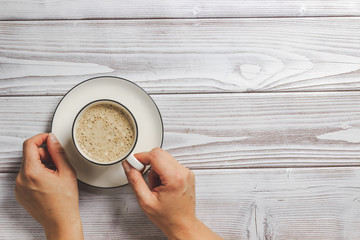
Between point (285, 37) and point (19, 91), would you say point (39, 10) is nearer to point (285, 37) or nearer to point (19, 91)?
point (19, 91)

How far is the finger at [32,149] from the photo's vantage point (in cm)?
88

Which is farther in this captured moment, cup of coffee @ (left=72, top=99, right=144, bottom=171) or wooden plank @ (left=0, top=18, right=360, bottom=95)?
wooden plank @ (left=0, top=18, right=360, bottom=95)

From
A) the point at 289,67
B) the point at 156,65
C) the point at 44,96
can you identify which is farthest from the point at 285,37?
the point at 44,96

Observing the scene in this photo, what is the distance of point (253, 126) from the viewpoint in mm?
1006

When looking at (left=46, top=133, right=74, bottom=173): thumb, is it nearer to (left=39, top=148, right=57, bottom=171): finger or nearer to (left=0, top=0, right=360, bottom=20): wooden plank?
(left=39, top=148, right=57, bottom=171): finger

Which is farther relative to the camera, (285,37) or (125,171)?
(285,37)

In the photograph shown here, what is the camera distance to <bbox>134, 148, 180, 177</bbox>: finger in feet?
2.78

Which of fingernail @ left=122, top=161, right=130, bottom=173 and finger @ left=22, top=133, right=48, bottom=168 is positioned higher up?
fingernail @ left=122, top=161, right=130, bottom=173

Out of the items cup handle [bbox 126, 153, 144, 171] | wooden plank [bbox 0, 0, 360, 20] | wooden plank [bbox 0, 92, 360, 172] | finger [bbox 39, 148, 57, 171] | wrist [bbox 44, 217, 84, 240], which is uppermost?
wooden plank [bbox 0, 0, 360, 20]

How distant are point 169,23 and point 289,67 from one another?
36 centimetres

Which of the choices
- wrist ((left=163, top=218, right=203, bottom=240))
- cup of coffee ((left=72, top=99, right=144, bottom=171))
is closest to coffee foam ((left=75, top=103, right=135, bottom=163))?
cup of coffee ((left=72, top=99, right=144, bottom=171))

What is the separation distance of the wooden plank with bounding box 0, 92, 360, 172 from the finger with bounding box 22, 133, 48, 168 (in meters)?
0.08

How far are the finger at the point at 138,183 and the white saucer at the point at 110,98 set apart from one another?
72 millimetres

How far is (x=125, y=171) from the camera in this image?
0.85m
